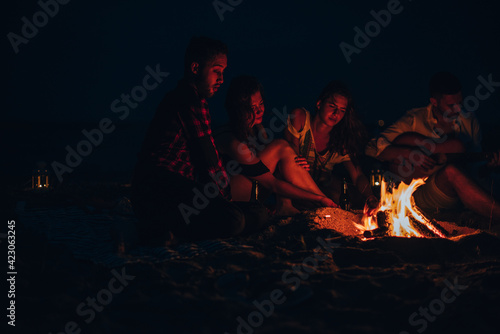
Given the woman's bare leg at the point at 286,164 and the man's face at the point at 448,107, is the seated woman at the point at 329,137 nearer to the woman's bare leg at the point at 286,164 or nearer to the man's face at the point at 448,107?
the woman's bare leg at the point at 286,164

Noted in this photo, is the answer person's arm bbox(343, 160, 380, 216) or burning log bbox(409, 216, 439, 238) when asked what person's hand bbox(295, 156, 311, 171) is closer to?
person's arm bbox(343, 160, 380, 216)

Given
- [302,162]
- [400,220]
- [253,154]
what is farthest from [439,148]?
[253,154]

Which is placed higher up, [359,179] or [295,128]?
[295,128]

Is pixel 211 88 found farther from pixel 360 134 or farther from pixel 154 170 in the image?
pixel 360 134

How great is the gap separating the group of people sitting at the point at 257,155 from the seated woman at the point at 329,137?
0.04ft

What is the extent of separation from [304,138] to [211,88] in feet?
6.17

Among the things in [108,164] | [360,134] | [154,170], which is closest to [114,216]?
[154,170]

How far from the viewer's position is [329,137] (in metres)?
5.33

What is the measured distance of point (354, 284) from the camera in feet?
8.21

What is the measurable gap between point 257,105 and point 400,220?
6.46ft

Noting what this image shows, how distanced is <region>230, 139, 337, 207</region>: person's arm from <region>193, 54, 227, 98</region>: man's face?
852 mm

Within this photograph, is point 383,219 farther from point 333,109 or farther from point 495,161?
point 495,161

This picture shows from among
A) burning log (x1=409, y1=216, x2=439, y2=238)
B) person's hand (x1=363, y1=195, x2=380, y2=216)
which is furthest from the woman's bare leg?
burning log (x1=409, y1=216, x2=439, y2=238)

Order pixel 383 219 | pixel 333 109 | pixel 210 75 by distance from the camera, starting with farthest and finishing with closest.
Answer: pixel 333 109 → pixel 383 219 → pixel 210 75
